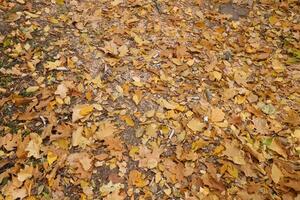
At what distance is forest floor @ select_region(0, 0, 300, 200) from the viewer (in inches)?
111

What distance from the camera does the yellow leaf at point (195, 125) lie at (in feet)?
10.4

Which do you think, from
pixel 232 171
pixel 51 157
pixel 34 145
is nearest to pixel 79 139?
pixel 51 157

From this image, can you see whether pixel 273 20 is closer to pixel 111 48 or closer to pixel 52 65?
pixel 111 48

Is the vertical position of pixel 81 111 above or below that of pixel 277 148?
above

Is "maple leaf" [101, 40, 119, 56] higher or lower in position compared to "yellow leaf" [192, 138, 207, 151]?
higher

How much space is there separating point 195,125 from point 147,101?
551mm

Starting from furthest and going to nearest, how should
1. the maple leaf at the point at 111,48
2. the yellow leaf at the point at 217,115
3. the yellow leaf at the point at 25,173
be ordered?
the maple leaf at the point at 111,48 → the yellow leaf at the point at 217,115 → the yellow leaf at the point at 25,173

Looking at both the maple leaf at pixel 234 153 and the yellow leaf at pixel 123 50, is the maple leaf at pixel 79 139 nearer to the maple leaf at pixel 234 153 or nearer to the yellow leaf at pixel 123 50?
the yellow leaf at pixel 123 50

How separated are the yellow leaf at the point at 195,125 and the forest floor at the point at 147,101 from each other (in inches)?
0.4

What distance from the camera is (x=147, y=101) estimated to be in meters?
3.38

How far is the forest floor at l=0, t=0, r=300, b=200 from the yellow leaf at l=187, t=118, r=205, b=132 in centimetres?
1

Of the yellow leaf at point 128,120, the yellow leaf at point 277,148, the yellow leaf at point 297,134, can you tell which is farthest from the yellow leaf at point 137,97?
the yellow leaf at point 297,134

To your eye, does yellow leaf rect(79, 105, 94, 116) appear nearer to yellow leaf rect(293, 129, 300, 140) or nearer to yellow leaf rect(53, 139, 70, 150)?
yellow leaf rect(53, 139, 70, 150)

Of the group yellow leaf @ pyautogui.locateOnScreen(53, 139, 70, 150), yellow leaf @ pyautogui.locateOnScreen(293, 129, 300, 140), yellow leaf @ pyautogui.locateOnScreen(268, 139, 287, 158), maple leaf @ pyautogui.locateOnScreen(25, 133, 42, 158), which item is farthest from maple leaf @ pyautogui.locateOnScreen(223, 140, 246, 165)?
maple leaf @ pyautogui.locateOnScreen(25, 133, 42, 158)
